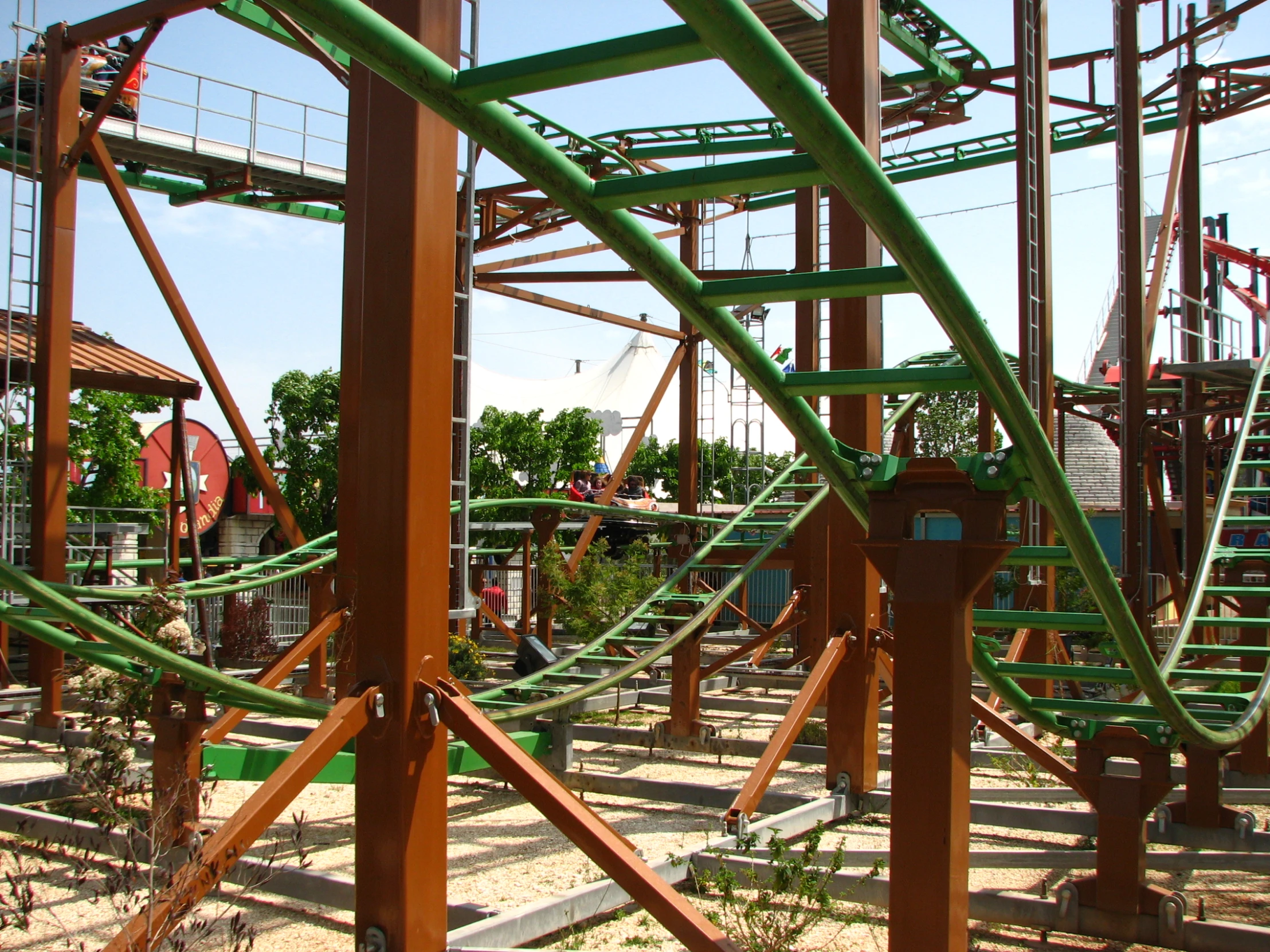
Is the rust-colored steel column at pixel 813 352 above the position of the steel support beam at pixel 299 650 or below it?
above

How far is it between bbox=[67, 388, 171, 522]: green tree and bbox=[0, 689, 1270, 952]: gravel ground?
391 inches

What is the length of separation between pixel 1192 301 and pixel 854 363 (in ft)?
22.5

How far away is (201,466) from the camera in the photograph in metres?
Result: 21.0

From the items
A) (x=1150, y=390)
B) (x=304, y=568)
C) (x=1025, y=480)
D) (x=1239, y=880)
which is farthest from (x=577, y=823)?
(x=1150, y=390)

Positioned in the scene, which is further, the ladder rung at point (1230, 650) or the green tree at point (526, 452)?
the green tree at point (526, 452)

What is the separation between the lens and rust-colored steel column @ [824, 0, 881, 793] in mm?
6234

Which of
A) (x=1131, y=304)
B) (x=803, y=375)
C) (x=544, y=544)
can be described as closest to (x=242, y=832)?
(x=803, y=375)

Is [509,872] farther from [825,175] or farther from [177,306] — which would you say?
[177,306]

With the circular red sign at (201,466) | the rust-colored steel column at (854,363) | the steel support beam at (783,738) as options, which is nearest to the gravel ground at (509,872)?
the steel support beam at (783,738)

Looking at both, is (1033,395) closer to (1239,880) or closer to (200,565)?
(1239,880)

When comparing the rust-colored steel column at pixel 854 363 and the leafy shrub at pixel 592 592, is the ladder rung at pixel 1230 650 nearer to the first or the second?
the rust-colored steel column at pixel 854 363

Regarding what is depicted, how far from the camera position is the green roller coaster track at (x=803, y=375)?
246 cm

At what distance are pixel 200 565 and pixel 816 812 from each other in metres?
4.24

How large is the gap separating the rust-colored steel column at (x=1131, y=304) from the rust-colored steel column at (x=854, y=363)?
384cm
